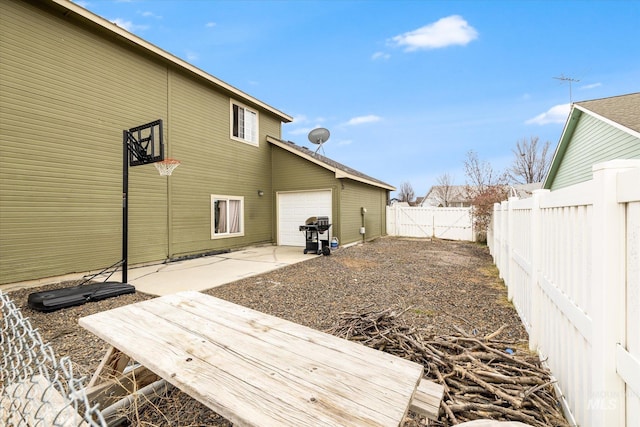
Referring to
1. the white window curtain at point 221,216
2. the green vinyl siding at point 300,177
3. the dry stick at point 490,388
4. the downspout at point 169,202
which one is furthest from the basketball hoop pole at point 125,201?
the green vinyl siding at point 300,177

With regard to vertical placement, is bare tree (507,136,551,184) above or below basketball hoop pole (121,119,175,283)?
above

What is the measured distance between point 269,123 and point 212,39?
4.30 m

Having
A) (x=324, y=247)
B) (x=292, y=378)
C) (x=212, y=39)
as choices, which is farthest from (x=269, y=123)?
(x=292, y=378)

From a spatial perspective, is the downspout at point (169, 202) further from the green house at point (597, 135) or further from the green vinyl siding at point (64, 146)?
the green house at point (597, 135)

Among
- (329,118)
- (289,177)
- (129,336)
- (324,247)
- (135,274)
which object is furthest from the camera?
(329,118)

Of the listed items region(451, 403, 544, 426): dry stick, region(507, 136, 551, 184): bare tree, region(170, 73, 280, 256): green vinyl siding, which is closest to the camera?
region(451, 403, 544, 426): dry stick

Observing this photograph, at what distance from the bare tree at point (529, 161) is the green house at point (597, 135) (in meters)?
14.5

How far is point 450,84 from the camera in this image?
603 inches

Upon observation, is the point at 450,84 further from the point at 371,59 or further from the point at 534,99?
the point at 534,99

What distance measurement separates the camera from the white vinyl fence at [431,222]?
44.9 ft

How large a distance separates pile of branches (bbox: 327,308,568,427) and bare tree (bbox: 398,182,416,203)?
40.2 meters

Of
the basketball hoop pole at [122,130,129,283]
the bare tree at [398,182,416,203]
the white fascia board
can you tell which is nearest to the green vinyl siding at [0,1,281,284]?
the basketball hoop pole at [122,130,129,283]

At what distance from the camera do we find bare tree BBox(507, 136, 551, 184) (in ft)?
79.5

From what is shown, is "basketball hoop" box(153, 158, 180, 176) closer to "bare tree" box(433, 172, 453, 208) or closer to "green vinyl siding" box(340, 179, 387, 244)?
"green vinyl siding" box(340, 179, 387, 244)
